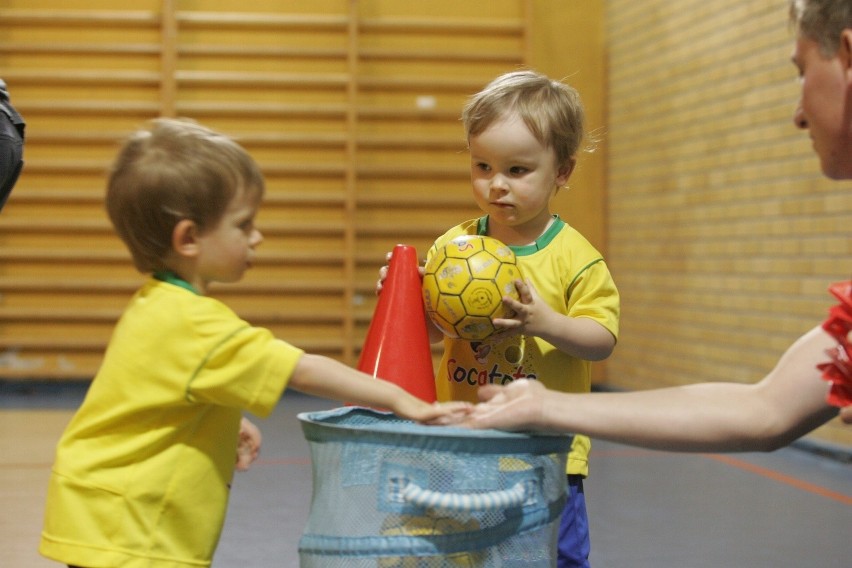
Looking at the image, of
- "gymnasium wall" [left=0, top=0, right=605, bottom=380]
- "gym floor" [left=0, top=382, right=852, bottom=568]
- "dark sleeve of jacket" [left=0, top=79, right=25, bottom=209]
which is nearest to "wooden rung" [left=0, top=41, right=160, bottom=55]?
"gymnasium wall" [left=0, top=0, right=605, bottom=380]

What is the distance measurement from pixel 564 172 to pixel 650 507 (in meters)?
1.97

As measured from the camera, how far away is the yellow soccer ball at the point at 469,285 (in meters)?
1.96

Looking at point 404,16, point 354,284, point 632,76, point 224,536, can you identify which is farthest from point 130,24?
point 224,536

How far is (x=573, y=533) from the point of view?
2.16 meters

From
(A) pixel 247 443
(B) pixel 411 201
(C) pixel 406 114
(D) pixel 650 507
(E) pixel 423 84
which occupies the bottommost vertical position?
(D) pixel 650 507

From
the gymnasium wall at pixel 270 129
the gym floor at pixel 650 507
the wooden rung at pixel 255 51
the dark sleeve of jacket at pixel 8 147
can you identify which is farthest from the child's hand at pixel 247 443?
the wooden rung at pixel 255 51

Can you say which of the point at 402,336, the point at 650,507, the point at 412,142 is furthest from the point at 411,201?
the point at 402,336

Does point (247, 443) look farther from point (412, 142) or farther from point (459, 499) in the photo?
point (412, 142)

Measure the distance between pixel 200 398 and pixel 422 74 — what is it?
19.2 ft

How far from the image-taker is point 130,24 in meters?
7.04

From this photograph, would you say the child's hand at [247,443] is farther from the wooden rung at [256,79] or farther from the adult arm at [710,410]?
the wooden rung at [256,79]

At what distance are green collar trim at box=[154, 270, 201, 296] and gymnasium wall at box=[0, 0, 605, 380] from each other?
17.4ft

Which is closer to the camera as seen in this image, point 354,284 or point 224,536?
point 224,536

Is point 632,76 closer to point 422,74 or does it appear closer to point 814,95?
point 422,74
